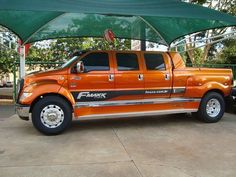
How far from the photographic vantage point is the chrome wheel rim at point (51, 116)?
26.4 ft

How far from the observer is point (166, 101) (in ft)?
30.2

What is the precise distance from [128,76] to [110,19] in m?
4.45

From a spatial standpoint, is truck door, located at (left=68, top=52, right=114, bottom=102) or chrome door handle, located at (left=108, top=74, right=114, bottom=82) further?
chrome door handle, located at (left=108, top=74, right=114, bottom=82)

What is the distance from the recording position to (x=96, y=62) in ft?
28.5

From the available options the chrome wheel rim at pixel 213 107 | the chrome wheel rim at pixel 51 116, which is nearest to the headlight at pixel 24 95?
the chrome wheel rim at pixel 51 116

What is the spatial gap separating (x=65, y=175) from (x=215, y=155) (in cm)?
278

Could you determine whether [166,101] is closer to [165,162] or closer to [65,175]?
[165,162]

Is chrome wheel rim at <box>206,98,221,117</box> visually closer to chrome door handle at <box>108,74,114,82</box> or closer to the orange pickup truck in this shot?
the orange pickup truck

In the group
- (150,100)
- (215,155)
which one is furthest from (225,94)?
(215,155)

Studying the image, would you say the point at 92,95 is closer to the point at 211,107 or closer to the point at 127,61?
the point at 127,61

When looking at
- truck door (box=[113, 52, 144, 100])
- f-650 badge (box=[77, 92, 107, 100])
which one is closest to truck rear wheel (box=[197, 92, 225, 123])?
truck door (box=[113, 52, 144, 100])

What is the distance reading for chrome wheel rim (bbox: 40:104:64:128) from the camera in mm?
8039

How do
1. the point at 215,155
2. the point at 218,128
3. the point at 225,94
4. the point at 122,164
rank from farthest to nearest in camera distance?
the point at 225,94, the point at 218,128, the point at 215,155, the point at 122,164

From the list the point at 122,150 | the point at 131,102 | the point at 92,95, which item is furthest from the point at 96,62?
the point at 122,150
